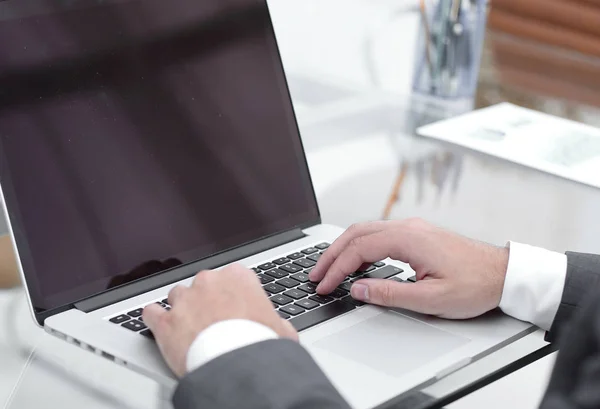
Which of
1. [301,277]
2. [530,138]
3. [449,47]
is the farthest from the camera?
[449,47]

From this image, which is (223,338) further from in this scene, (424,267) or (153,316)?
(424,267)

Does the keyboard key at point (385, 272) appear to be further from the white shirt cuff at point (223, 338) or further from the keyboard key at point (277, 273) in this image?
the white shirt cuff at point (223, 338)

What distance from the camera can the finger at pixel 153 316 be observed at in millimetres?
815

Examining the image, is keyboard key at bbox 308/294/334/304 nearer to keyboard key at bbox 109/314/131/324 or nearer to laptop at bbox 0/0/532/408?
laptop at bbox 0/0/532/408

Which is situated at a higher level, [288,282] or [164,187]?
[164,187]

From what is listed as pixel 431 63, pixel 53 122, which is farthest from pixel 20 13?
pixel 431 63

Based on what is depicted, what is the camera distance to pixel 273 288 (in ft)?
3.16

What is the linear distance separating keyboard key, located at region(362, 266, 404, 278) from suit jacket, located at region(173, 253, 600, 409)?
0.90 ft

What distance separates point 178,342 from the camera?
78 cm

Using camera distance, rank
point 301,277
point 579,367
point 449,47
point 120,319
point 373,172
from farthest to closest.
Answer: point 449,47, point 373,172, point 301,277, point 120,319, point 579,367

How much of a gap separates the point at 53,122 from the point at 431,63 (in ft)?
3.18

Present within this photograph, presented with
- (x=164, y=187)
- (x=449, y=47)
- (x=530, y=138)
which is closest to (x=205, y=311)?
(x=164, y=187)

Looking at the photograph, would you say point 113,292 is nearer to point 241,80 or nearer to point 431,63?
point 241,80

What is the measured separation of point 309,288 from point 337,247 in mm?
55
